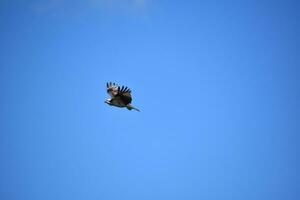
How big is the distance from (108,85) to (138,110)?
11.9 feet

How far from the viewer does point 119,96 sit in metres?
54.1

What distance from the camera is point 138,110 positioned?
175 feet

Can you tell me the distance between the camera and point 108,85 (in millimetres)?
55375

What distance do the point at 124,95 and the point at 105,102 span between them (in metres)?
2.20

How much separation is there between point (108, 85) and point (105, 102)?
4.50ft

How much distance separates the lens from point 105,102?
5516cm

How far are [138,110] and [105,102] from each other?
3.17 meters

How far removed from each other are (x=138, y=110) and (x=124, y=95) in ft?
5.19

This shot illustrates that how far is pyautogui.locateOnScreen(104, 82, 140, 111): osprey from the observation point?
53.7 m

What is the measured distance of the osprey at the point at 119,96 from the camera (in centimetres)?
5366

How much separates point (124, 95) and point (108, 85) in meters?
2.29

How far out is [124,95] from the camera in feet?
176
